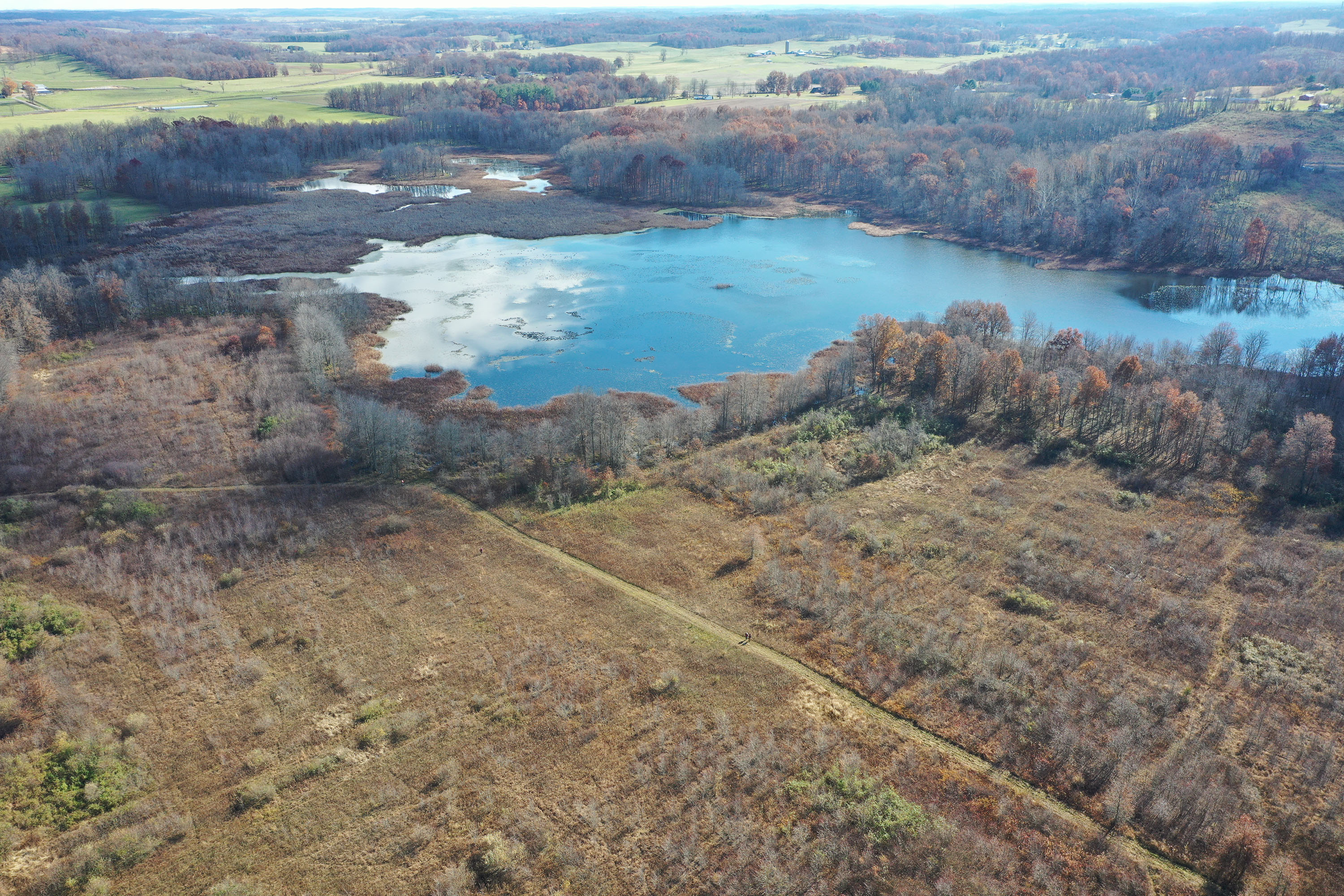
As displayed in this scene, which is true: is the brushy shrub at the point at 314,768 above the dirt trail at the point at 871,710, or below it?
below

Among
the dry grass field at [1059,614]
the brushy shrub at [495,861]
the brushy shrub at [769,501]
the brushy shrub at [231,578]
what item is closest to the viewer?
the brushy shrub at [495,861]

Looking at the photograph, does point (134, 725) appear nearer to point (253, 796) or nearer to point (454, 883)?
point (253, 796)

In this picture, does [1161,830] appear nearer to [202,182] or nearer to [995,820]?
[995,820]

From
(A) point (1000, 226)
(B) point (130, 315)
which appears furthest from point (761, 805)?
(A) point (1000, 226)

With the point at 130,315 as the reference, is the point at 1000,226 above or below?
above

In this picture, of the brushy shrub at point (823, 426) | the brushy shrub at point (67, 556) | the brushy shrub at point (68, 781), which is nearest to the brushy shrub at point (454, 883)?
the brushy shrub at point (68, 781)

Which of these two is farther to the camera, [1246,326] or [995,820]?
[1246,326]

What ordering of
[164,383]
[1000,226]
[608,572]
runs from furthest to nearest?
1. [1000,226]
2. [164,383]
3. [608,572]

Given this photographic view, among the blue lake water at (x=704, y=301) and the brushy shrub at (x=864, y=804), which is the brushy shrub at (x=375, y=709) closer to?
the brushy shrub at (x=864, y=804)
